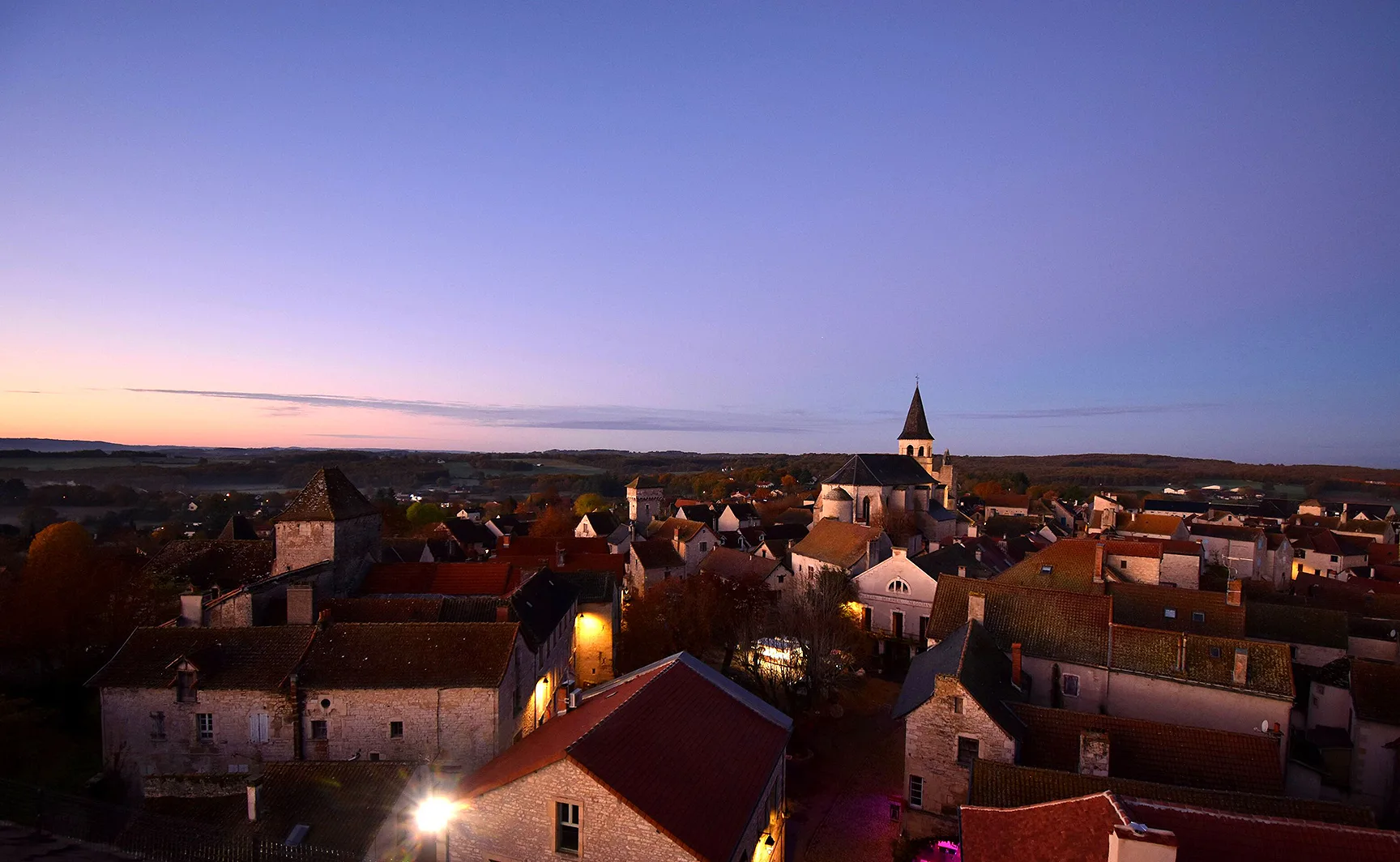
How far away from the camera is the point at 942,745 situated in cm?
2027

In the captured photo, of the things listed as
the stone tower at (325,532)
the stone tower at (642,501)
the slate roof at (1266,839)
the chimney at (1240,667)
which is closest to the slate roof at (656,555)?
the stone tower at (325,532)

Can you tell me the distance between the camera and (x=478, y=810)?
1453 cm

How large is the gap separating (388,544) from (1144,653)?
4708 cm

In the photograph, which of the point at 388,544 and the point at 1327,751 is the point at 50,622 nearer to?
the point at 388,544

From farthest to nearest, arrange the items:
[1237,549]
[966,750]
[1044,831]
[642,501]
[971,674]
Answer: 1. [642,501]
2. [1237,549]
3. [971,674]
4. [966,750]
5. [1044,831]

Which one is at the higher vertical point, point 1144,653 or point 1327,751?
point 1144,653

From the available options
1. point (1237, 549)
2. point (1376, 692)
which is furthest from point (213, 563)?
point (1237, 549)

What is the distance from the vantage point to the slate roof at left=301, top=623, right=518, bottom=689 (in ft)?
70.6

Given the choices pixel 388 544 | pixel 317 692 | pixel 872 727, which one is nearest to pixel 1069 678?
pixel 872 727

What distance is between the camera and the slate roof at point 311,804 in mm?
15000

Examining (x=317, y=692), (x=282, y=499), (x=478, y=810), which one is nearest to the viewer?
(x=478, y=810)

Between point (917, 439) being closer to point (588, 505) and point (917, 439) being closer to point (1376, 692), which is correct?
point (588, 505)

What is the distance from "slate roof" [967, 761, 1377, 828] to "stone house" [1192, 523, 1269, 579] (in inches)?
1813

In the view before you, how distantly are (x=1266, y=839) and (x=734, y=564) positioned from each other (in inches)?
1522
